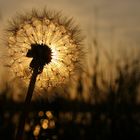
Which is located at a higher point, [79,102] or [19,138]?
[79,102]

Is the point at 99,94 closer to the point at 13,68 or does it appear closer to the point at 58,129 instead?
the point at 58,129

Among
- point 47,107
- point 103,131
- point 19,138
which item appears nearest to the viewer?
point 19,138

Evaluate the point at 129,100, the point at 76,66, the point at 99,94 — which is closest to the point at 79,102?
the point at 99,94

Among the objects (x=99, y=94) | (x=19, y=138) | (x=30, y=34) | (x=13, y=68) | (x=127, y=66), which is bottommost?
(x=19, y=138)

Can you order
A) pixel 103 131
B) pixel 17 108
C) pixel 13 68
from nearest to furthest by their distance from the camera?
pixel 13 68 → pixel 103 131 → pixel 17 108

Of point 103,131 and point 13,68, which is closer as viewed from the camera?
point 13,68

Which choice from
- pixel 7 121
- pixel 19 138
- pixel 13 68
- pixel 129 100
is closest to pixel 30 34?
pixel 13 68
